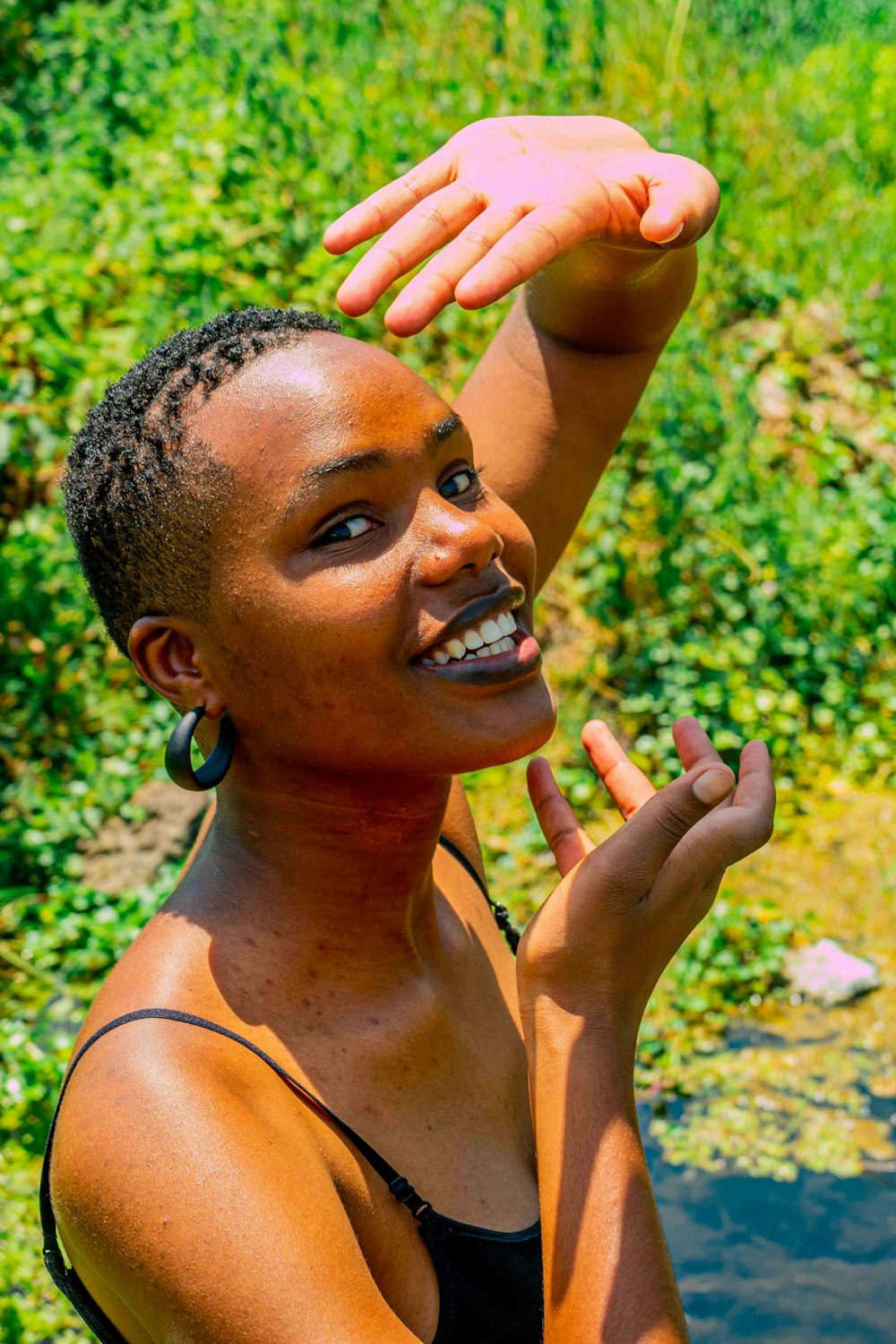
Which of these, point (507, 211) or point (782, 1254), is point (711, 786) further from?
point (782, 1254)

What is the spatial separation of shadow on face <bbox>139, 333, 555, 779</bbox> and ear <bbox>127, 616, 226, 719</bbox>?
0.04 meters

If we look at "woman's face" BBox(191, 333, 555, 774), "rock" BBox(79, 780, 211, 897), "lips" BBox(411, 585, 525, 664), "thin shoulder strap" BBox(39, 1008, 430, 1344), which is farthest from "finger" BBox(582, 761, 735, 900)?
"rock" BBox(79, 780, 211, 897)

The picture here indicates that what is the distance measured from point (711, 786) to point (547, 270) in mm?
936

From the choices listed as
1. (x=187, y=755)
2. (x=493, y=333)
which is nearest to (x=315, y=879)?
(x=187, y=755)

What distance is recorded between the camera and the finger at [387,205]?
5.18 ft

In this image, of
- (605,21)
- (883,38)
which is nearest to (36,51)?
(605,21)

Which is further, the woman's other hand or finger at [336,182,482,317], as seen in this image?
the woman's other hand

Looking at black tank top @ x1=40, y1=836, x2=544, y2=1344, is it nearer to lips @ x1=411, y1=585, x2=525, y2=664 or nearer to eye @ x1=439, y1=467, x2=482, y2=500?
lips @ x1=411, y1=585, x2=525, y2=664

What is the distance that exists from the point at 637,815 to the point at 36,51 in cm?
717

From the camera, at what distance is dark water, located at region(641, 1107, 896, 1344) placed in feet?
9.64

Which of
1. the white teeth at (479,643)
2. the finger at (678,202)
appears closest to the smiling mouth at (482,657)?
the white teeth at (479,643)

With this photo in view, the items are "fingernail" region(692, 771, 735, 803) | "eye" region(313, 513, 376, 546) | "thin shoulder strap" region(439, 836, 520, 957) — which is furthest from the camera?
"thin shoulder strap" region(439, 836, 520, 957)

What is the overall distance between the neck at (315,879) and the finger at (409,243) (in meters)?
0.61

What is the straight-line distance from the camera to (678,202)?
1.65 meters
